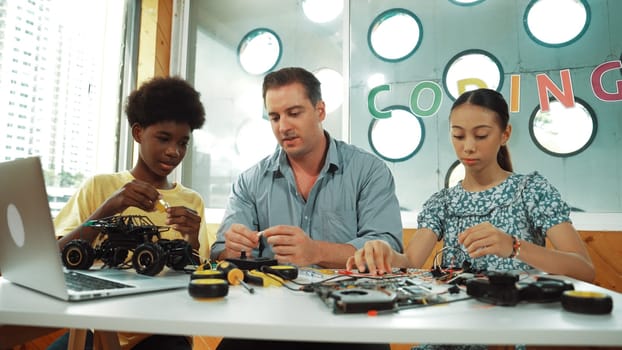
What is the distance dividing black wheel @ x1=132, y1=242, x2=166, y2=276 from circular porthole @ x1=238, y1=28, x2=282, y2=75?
1956mm

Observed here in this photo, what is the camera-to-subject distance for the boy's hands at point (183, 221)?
1229mm

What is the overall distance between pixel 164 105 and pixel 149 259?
0.94m

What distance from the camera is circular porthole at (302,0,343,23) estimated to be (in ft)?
8.29

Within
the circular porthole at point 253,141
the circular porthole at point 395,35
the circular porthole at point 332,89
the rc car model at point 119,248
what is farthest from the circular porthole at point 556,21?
the rc car model at point 119,248

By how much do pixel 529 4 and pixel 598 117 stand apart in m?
0.68

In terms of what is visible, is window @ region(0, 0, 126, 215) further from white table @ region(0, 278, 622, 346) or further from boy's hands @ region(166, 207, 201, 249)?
white table @ region(0, 278, 622, 346)

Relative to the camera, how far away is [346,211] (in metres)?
1.42

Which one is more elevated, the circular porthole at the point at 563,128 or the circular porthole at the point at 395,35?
the circular porthole at the point at 395,35

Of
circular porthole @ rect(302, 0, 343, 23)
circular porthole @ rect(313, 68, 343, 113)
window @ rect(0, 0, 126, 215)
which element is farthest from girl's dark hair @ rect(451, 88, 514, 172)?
window @ rect(0, 0, 126, 215)

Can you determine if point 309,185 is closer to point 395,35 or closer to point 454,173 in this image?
point 454,173

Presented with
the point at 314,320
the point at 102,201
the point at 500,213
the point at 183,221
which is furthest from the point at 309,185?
the point at 314,320

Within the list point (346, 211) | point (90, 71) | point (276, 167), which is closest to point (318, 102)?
point (276, 167)

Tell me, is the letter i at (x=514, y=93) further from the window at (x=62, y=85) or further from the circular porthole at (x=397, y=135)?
the window at (x=62, y=85)

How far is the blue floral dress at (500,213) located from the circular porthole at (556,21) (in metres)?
1.22
